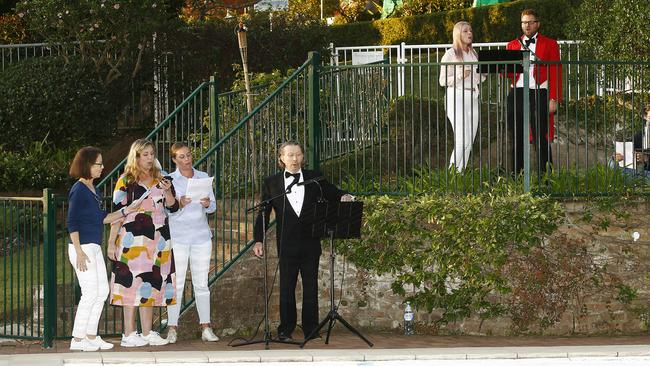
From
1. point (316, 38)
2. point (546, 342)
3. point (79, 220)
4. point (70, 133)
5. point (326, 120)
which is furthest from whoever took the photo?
point (316, 38)

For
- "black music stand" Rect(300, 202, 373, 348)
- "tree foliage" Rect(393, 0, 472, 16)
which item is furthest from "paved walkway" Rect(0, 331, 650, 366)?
"tree foliage" Rect(393, 0, 472, 16)

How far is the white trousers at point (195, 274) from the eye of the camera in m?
12.8

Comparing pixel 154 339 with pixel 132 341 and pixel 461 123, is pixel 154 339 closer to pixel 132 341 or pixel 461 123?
pixel 132 341

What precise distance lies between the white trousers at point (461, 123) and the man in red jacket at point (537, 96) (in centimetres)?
41

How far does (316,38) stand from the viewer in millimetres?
22750

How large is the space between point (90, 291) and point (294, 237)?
1804 millimetres

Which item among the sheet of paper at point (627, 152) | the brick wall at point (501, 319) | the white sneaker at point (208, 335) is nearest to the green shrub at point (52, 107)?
the brick wall at point (501, 319)

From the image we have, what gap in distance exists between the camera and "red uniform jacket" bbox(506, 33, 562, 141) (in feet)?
46.9

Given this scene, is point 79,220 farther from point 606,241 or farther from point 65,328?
point 606,241

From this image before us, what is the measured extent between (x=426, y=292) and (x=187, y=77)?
9.23 metres

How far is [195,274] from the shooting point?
12930mm

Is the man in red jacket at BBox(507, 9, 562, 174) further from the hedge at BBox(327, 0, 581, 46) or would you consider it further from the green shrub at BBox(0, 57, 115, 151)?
the hedge at BBox(327, 0, 581, 46)

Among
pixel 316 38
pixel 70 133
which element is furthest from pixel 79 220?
A: pixel 316 38

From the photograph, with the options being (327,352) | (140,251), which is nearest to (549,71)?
(327,352)
